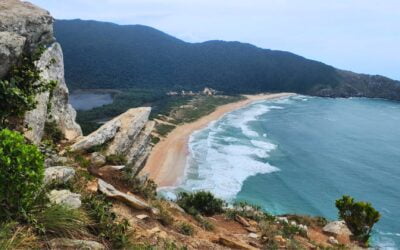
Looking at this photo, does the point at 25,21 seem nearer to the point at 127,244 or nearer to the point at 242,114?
the point at 127,244

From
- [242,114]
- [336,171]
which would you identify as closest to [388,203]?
[336,171]

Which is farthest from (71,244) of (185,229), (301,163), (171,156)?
(301,163)

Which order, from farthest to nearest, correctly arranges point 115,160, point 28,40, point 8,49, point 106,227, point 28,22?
point 115,160 < point 28,40 < point 28,22 < point 8,49 < point 106,227

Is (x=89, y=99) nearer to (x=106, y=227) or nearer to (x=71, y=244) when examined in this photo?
(x=106, y=227)

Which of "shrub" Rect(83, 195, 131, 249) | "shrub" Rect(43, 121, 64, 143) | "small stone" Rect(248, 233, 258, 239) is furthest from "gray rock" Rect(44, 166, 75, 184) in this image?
"small stone" Rect(248, 233, 258, 239)

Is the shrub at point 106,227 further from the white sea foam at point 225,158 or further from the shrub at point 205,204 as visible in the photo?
the white sea foam at point 225,158

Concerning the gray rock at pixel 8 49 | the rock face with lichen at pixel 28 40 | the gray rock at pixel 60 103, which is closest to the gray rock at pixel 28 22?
the rock face with lichen at pixel 28 40
